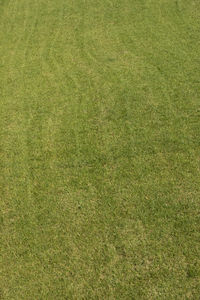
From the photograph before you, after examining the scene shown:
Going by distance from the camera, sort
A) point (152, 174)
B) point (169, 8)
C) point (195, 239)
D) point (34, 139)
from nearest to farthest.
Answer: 1. point (195, 239)
2. point (152, 174)
3. point (34, 139)
4. point (169, 8)

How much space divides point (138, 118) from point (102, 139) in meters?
0.68

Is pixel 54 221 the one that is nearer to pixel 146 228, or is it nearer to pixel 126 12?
pixel 146 228

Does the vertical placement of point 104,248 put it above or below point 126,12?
below

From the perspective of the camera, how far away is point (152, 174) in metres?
3.96

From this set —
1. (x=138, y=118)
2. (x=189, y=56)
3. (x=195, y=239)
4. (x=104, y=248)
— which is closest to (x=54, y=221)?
(x=104, y=248)

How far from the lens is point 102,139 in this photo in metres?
4.45

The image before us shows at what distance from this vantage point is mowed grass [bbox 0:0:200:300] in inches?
125

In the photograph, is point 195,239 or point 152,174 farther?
point 152,174

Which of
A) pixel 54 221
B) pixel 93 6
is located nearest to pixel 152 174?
pixel 54 221

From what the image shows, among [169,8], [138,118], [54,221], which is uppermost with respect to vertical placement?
[169,8]

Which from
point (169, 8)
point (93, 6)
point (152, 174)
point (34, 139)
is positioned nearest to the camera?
point (152, 174)

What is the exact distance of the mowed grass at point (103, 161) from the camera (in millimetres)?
3172

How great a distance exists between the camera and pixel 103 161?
4.17 m

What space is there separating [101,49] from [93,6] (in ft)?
7.24
